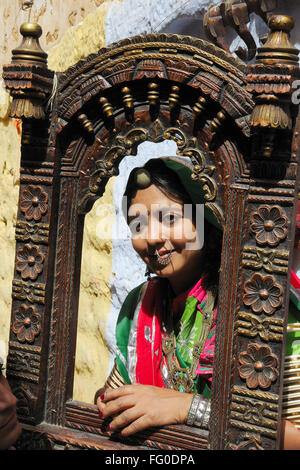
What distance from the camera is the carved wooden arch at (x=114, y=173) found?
178 cm

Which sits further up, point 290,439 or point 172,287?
point 172,287

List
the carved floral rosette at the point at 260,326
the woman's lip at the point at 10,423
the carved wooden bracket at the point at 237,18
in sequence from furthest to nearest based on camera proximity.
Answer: the carved wooden bracket at the point at 237,18, the woman's lip at the point at 10,423, the carved floral rosette at the point at 260,326

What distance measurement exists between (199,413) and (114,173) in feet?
2.32

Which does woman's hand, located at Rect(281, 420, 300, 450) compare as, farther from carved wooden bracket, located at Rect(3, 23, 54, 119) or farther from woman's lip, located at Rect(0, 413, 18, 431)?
carved wooden bracket, located at Rect(3, 23, 54, 119)

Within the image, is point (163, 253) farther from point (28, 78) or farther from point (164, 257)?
point (28, 78)

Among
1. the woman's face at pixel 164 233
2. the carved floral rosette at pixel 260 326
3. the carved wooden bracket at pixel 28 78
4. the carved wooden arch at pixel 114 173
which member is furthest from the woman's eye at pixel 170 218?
the carved wooden bracket at pixel 28 78

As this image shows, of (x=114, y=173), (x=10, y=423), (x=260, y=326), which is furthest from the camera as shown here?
(x=114, y=173)

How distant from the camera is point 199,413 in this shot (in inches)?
75.4

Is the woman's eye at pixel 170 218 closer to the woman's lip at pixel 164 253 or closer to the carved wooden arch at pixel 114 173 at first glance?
the woman's lip at pixel 164 253

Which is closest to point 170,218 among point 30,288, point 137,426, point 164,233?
point 164,233

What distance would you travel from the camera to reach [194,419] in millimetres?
1914

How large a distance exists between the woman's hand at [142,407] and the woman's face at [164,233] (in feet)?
1.14
